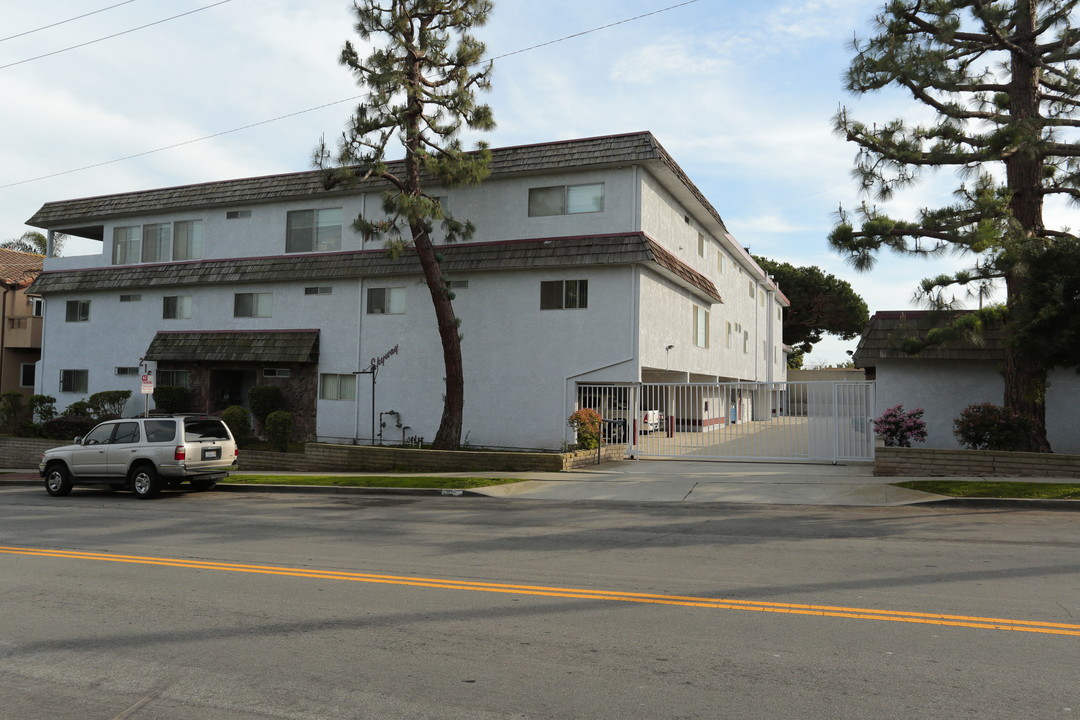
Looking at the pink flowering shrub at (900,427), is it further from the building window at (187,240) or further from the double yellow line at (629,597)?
the building window at (187,240)

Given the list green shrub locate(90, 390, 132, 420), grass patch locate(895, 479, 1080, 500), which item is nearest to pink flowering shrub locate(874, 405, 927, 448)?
grass patch locate(895, 479, 1080, 500)

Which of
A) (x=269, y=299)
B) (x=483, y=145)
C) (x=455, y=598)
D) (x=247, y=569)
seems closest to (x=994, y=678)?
(x=455, y=598)

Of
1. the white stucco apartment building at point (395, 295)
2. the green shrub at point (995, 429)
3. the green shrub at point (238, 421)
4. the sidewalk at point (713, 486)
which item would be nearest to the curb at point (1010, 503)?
the sidewalk at point (713, 486)

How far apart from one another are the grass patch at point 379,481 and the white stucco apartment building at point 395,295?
5.07m

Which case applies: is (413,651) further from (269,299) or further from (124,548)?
(269,299)

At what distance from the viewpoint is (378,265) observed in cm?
2412

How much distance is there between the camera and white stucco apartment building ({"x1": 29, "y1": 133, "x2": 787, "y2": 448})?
21.6 metres

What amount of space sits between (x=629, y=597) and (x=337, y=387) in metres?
19.5

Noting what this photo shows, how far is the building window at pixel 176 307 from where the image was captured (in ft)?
91.8

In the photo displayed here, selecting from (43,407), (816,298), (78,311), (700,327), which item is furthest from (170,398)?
(816,298)

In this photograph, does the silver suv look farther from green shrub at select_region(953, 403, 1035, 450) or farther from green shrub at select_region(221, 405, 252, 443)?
green shrub at select_region(953, 403, 1035, 450)

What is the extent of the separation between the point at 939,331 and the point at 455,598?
42.4ft

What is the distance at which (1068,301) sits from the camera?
14.5m

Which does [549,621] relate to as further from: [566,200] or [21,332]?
[21,332]
